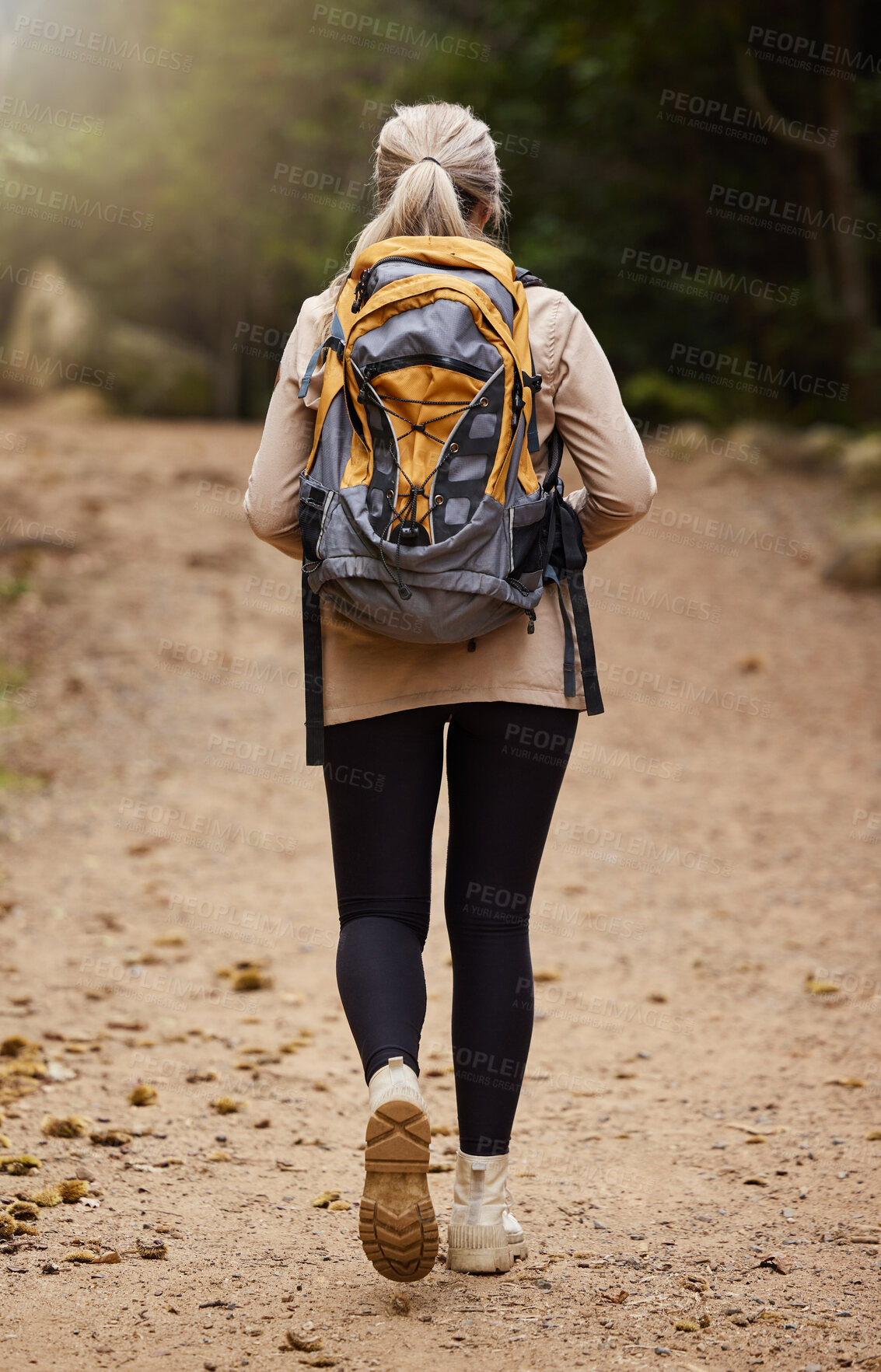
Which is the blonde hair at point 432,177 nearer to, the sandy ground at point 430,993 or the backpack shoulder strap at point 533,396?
the backpack shoulder strap at point 533,396

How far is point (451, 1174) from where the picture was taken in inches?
120

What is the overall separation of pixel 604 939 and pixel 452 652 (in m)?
3.03

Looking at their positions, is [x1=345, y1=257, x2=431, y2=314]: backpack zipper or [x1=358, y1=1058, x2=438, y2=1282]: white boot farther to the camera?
[x1=345, y1=257, x2=431, y2=314]: backpack zipper

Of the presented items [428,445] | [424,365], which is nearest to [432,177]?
[424,365]

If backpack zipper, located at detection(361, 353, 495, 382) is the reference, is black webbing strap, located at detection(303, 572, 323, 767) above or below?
below

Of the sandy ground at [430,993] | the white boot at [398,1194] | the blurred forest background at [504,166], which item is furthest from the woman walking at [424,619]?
the blurred forest background at [504,166]

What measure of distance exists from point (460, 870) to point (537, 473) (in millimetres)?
740

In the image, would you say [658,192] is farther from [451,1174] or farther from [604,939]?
[451,1174]

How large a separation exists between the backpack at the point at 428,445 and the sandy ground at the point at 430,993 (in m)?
1.23

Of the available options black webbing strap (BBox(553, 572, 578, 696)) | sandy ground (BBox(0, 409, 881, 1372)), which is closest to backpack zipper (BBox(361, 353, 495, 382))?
black webbing strap (BBox(553, 572, 578, 696))

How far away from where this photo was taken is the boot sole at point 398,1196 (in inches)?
77.4

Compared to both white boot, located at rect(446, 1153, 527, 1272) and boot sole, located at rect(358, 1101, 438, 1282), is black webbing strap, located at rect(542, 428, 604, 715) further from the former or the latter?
white boot, located at rect(446, 1153, 527, 1272)

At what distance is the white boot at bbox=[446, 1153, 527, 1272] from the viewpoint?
2.31m

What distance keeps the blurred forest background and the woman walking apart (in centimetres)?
901
